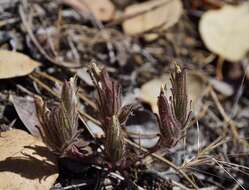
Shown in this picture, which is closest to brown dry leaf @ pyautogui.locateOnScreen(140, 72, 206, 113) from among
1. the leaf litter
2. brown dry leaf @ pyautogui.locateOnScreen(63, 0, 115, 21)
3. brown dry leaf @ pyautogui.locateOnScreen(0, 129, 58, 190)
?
the leaf litter

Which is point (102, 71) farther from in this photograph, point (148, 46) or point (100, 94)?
point (148, 46)

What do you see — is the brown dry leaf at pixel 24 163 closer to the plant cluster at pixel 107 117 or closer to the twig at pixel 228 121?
the plant cluster at pixel 107 117

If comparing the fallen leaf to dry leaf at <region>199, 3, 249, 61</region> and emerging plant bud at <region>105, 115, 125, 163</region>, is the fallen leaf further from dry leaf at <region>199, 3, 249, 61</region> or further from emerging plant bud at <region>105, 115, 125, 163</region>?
dry leaf at <region>199, 3, 249, 61</region>

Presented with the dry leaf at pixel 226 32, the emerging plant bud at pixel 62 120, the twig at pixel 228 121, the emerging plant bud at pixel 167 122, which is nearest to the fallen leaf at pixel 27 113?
the emerging plant bud at pixel 62 120

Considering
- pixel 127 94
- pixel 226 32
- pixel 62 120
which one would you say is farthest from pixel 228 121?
pixel 62 120

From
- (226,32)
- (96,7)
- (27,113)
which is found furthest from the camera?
(226,32)

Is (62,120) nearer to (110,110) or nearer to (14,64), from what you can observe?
(110,110)

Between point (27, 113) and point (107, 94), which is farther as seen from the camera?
point (27, 113)
